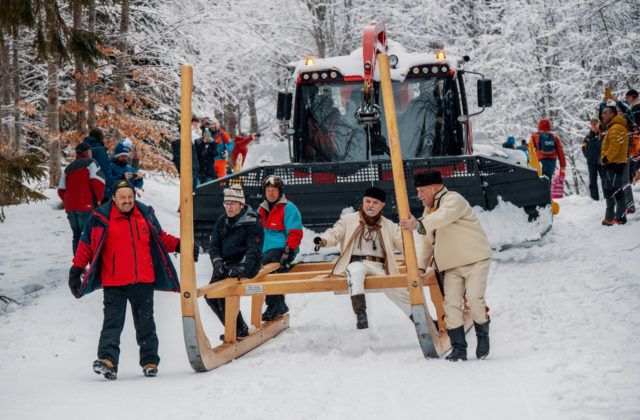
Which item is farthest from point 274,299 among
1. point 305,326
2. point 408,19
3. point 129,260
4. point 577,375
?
point 408,19

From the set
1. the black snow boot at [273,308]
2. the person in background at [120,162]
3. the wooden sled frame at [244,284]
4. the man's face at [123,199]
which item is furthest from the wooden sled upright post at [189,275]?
the person in background at [120,162]

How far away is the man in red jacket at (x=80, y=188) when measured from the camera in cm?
888

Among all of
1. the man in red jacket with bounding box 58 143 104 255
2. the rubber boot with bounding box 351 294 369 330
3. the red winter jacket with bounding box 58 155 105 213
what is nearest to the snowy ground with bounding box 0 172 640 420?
the rubber boot with bounding box 351 294 369 330

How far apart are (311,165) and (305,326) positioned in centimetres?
280

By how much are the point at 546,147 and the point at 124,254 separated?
35.5 ft

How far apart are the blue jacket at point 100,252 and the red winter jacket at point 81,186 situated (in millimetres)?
3312

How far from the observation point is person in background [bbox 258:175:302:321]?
7.33 metres

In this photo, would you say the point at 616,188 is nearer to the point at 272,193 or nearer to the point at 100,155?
the point at 272,193

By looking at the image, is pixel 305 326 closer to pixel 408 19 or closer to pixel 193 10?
pixel 193 10

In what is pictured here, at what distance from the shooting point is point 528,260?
31.1ft

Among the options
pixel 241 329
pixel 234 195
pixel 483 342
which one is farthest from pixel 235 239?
pixel 483 342

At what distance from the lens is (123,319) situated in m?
5.76

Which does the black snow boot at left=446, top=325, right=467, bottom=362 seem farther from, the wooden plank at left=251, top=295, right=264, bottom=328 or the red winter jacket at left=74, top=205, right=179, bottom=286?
the red winter jacket at left=74, top=205, right=179, bottom=286

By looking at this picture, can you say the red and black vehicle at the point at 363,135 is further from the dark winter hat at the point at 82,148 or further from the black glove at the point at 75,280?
the black glove at the point at 75,280
